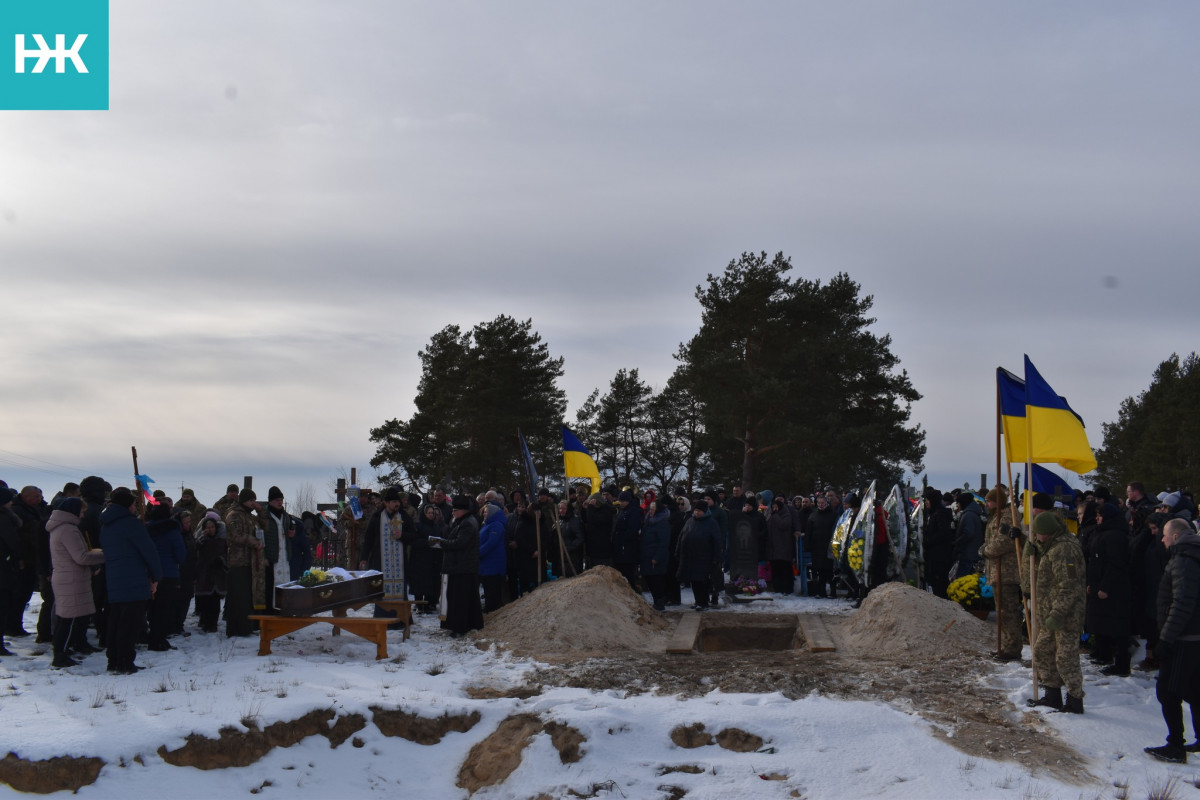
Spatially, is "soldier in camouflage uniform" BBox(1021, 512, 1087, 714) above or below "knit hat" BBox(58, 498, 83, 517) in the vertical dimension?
below

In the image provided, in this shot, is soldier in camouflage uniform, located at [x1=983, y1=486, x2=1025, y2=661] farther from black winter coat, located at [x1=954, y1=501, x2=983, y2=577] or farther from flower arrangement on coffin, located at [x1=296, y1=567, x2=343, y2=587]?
flower arrangement on coffin, located at [x1=296, y1=567, x2=343, y2=587]

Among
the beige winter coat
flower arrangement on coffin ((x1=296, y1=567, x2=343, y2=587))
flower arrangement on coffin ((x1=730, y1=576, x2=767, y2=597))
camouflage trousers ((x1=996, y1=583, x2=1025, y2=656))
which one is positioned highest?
the beige winter coat

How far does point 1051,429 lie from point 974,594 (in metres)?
4.44

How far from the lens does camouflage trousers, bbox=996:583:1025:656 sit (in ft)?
32.8

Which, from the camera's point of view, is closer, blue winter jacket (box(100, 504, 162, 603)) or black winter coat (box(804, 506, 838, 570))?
blue winter jacket (box(100, 504, 162, 603))

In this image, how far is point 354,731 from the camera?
26.3ft

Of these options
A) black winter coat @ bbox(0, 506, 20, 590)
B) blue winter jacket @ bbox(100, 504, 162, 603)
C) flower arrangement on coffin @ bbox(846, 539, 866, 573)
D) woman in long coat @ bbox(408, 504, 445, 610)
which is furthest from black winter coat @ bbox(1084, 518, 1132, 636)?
black winter coat @ bbox(0, 506, 20, 590)

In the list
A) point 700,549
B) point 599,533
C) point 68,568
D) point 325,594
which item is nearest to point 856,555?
point 700,549

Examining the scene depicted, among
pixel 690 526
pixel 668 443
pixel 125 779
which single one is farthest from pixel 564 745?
pixel 668 443

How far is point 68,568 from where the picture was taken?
920 centimetres

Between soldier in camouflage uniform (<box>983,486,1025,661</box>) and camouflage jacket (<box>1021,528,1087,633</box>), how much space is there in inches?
64.7

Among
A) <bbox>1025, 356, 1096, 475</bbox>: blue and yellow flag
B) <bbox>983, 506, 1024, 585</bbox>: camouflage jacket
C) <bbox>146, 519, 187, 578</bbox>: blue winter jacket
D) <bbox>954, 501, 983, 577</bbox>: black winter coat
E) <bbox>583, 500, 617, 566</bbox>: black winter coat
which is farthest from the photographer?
<bbox>583, 500, 617, 566</bbox>: black winter coat

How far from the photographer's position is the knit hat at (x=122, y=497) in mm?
9242

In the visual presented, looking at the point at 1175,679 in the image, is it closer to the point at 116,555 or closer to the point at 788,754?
the point at 788,754
